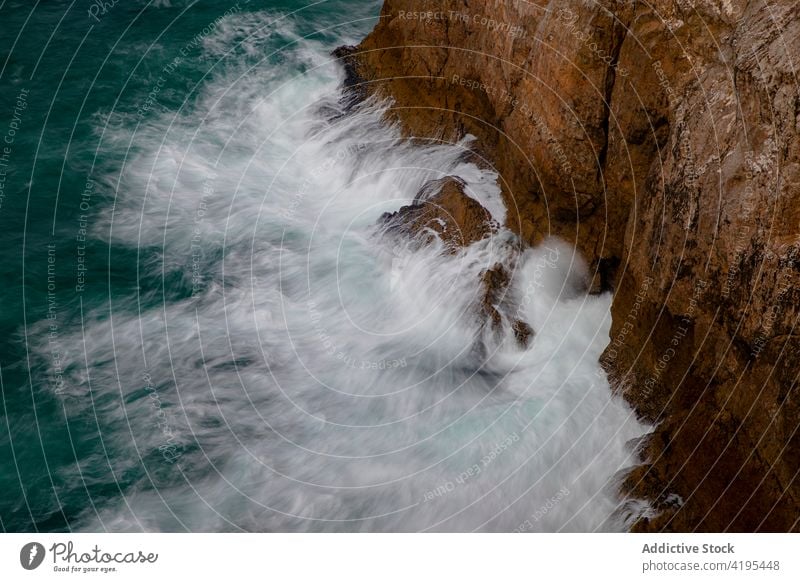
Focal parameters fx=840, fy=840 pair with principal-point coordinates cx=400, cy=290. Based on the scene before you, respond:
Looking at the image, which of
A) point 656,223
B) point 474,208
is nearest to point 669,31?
point 656,223

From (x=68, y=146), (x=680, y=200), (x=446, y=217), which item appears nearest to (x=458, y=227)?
(x=446, y=217)
